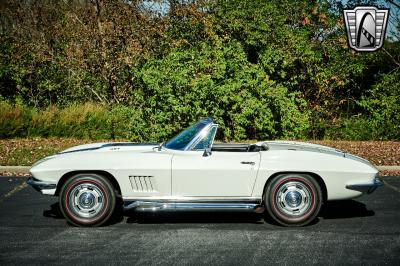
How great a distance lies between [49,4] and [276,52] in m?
11.5

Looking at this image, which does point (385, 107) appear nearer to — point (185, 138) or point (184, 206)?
point (185, 138)

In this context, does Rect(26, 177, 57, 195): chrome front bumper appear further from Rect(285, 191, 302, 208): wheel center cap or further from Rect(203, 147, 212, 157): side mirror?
Rect(285, 191, 302, 208): wheel center cap

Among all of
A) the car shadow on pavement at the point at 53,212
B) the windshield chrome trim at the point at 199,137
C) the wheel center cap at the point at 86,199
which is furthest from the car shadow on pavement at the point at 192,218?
the windshield chrome trim at the point at 199,137

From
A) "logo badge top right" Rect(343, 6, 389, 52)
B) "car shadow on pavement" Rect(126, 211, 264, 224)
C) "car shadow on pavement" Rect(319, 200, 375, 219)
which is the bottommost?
"car shadow on pavement" Rect(126, 211, 264, 224)

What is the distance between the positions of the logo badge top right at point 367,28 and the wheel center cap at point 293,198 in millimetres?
11958

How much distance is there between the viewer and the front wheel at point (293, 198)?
249 inches

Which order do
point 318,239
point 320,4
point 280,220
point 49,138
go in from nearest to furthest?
point 318,239, point 280,220, point 49,138, point 320,4

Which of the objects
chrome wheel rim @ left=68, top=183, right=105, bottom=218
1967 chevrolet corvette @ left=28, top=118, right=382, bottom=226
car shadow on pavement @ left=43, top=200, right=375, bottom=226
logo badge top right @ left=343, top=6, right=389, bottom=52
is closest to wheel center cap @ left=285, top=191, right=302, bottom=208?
1967 chevrolet corvette @ left=28, top=118, right=382, bottom=226

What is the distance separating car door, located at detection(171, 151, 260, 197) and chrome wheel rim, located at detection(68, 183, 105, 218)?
35.2 inches

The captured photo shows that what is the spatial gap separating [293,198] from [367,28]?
12865mm

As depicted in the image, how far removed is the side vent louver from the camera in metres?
6.30

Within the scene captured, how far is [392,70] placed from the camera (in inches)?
676

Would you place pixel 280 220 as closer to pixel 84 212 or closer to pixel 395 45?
pixel 84 212

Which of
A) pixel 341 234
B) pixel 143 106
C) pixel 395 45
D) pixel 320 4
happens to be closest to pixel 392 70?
pixel 395 45
